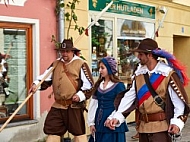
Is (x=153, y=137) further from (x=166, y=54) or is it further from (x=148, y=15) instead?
(x=148, y=15)

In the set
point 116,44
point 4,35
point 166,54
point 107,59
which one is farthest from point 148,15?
point 166,54

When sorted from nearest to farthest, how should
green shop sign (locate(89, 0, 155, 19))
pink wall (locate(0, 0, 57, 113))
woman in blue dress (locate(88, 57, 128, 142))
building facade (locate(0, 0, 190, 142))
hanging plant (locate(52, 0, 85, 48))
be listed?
1. woman in blue dress (locate(88, 57, 128, 142))
2. building facade (locate(0, 0, 190, 142))
3. pink wall (locate(0, 0, 57, 113))
4. hanging plant (locate(52, 0, 85, 48))
5. green shop sign (locate(89, 0, 155, 19))

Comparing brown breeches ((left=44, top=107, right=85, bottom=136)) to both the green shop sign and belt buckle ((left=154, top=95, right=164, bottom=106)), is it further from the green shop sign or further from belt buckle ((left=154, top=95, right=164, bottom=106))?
the green shop sign

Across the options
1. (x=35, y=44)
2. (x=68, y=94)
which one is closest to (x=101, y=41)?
(x=35, y=44)

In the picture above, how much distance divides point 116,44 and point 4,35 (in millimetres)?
3431

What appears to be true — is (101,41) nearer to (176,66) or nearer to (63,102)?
(63,102)

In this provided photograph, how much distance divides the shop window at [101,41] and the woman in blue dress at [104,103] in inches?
142

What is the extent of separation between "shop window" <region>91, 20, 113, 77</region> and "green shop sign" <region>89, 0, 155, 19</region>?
35 centimetres

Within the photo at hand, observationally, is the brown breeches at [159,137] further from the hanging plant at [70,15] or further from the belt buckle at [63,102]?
the hanging plant at [70,15]

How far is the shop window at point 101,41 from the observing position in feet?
32.7

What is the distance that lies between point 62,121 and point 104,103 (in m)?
1.01

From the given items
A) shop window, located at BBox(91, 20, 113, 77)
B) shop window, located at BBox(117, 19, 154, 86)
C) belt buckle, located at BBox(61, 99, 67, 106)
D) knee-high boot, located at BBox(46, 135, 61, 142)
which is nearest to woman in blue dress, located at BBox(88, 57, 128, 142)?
belt buckle, located at BBox(61, 99, 67, 106)

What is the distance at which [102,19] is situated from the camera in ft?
33.5

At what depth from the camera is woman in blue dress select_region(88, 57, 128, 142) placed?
242 inches
